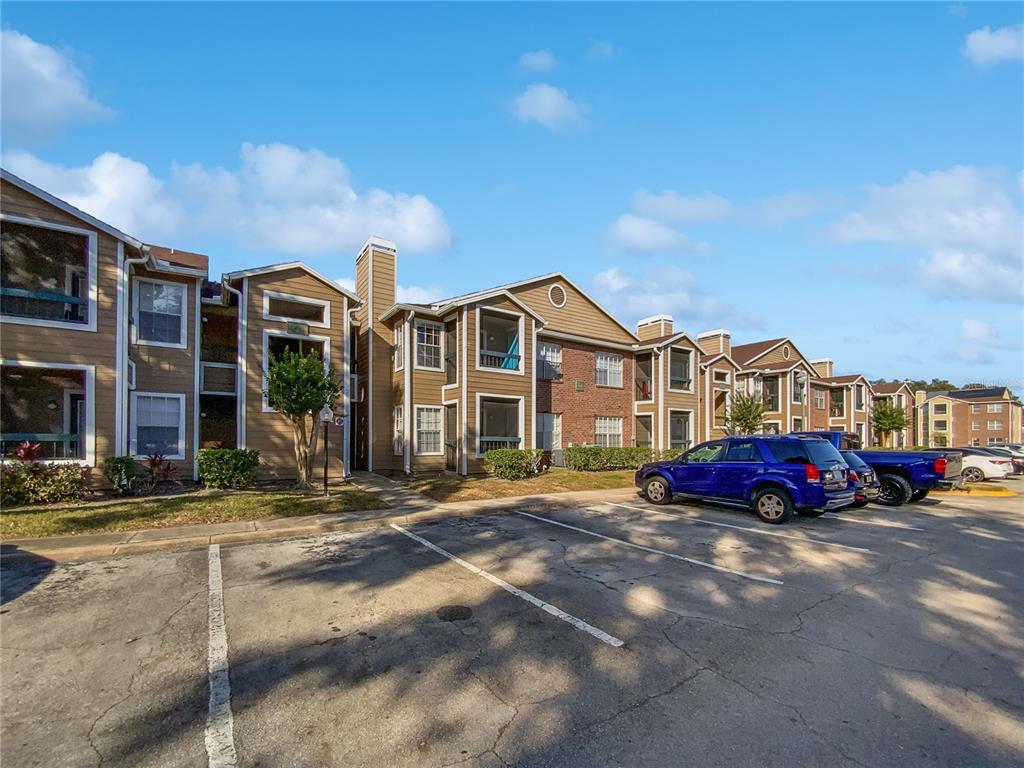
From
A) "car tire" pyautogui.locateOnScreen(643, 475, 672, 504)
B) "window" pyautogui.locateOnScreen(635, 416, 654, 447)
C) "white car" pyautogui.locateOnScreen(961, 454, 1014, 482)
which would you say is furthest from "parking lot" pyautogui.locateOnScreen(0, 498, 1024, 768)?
"window" pyautogui.locateOnScreen(635, 416, 654, 447)

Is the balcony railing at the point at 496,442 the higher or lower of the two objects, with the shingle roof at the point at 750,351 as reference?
lower

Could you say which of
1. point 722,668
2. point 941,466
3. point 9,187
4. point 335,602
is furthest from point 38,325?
point 941,466

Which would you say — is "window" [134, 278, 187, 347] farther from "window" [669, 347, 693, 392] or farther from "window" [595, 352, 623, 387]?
"window" [669, 347, 693, 392]

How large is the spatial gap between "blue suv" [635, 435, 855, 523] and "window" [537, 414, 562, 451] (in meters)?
11.1

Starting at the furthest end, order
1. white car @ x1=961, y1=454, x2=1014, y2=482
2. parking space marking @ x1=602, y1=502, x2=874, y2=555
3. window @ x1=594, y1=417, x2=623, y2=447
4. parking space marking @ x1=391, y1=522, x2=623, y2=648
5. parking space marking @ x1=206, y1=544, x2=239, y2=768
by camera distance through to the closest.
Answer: window @ x1=594, y1=417, x2=623, y2=447
white car @ x1=961, y1=454, x2=1014, y2=482
parking space marking @ x1=602, y1=502, x2=874, y2=555
parking space marking @ x1=391, y1=522, x2=623, y2=648
parking space marking @ x1=206, y1=544, x2=239, y2=768

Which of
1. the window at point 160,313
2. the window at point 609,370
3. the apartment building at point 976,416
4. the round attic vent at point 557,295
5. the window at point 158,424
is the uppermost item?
the round attic vent at point 557,295

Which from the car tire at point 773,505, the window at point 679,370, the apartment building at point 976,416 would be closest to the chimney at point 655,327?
the window at point 679,370

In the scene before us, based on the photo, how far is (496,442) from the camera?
20922 millimetres

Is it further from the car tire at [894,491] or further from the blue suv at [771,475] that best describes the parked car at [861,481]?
the car tire at [894,491]

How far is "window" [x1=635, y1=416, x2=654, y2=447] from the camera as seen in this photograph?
26.8 metres

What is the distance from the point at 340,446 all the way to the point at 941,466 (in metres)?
17.5

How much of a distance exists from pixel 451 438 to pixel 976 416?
3365 inches

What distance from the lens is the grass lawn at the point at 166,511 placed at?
353 inches

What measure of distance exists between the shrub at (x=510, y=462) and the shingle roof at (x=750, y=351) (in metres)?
28.4
